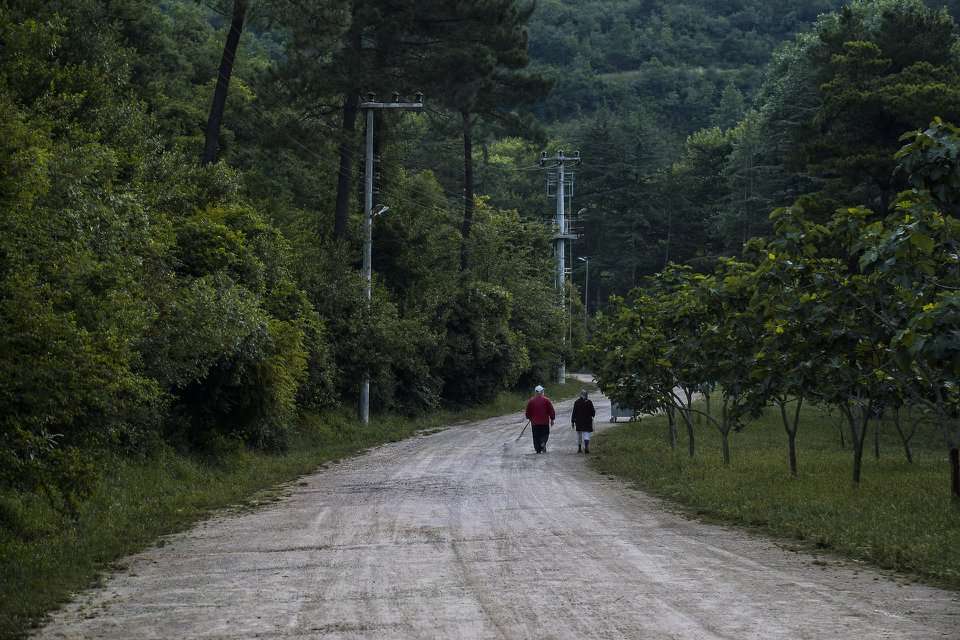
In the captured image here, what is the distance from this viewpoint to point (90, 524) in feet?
44.9

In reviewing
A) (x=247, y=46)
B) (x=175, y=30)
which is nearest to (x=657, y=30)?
(x=247, y=46)

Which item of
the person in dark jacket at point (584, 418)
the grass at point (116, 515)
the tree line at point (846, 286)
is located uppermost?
the tree line at point (846, 286)

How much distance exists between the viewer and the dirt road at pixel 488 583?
8.11m

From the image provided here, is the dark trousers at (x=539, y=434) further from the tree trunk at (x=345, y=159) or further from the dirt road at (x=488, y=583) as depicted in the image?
the tree trunk at (x=345, y=159)

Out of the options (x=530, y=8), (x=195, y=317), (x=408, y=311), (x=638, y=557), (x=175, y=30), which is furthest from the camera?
(x=175, y=30)

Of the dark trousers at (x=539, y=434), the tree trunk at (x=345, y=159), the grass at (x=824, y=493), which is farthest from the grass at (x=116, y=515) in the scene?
the tree trunk at (x=345, y=159)

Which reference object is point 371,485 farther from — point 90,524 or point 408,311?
point 408,311

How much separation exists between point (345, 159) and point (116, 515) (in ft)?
79.5

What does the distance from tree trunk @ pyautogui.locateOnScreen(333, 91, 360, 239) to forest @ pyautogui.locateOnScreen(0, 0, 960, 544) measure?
108mm

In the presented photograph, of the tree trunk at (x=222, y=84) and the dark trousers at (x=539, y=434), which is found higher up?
the tree trunk at (x=222, y=84)

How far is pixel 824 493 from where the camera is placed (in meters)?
16.5

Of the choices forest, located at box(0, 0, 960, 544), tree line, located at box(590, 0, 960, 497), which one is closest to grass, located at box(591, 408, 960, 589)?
tree line, located at box(590, 0, 960, 497)

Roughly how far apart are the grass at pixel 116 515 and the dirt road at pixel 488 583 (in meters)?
0.39

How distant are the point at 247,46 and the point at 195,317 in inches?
2240
